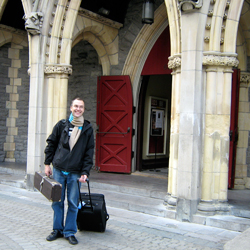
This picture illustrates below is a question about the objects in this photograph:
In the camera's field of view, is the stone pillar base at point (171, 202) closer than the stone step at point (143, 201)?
No

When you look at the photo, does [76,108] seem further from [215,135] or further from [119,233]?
[215,135]

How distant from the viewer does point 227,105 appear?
5777mm

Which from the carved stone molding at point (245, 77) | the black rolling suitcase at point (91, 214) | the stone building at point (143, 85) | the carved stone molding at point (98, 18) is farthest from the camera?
the carved stone molding at point (98, 18)

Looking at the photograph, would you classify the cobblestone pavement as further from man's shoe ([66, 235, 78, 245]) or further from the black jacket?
the black jacket

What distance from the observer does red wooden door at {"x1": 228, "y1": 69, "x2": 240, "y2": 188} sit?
7188mm

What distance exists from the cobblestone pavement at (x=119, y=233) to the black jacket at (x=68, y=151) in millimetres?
931

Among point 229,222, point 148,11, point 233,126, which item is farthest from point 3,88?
point 229,222

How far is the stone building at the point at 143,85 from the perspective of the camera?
18.8 feet

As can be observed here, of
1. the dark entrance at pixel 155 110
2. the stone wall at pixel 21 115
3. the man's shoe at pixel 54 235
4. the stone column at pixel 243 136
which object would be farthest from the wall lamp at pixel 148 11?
the stone wall at pixel 21 115

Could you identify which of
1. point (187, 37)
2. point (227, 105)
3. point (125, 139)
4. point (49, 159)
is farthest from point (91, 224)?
point (125, 139)

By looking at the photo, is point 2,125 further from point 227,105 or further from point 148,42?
point 227,105

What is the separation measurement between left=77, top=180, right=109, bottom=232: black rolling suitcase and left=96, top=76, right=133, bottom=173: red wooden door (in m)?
4.38

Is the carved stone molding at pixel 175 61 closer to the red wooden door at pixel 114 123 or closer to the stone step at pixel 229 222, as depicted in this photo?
the stone step at pixel 229 222

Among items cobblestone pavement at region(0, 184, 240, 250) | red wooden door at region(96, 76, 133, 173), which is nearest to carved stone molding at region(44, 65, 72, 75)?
red wooden door at region(96, 76, 133, 173)
